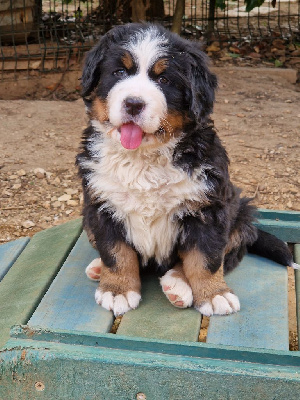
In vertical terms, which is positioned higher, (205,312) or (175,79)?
(175,79)

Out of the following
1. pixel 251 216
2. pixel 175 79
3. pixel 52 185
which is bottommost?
pixel 52 185

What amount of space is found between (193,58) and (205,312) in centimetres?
120

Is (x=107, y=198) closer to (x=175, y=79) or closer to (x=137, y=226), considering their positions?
(x=137, y=226)

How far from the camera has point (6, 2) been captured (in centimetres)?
757

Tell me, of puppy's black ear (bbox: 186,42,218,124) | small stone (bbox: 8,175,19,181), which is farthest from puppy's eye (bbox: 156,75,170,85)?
small stone (bbox: 8,175,19,181)

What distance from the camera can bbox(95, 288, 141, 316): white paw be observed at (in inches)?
124

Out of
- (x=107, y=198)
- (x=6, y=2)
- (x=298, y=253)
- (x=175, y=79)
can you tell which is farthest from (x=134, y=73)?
(x=6, y=2)

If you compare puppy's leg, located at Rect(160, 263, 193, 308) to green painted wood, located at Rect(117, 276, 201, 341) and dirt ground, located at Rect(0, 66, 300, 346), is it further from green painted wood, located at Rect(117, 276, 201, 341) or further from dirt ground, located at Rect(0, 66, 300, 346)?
dirt ground, located at Rect(0, 66, 300, 346)

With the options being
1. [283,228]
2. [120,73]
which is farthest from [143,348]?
[283,228]

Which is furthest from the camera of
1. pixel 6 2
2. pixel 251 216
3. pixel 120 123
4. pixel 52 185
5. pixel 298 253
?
pixel 6 2

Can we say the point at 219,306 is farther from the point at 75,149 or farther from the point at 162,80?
the point at 75,149

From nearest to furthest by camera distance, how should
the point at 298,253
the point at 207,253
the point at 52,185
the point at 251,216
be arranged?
1. the point at 207,253
2. the point at 251,216
3. the point at 298,253
4. the point at 52,185

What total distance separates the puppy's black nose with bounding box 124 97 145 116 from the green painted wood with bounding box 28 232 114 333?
1001 mm

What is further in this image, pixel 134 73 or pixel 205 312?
pixel 205 312
